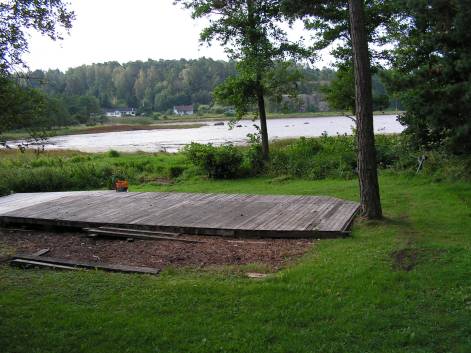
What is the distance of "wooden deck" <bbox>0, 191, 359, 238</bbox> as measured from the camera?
26.3ft

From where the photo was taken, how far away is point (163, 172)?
17734 mm

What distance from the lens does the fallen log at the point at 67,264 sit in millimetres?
6281

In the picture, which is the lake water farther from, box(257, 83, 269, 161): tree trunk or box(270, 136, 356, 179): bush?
box(257, 83, 269, 161): tree trunk

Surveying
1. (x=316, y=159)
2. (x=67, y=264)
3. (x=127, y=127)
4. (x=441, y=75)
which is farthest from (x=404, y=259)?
(x=127, y=127)

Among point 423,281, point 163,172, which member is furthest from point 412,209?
point 163,172

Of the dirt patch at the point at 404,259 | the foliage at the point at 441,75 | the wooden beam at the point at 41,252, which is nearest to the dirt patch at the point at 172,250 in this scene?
the wooden beam at the point at 41,252

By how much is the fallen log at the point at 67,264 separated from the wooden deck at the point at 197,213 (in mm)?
1913

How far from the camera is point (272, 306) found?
466cm

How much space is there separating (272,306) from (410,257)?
2391 millimetres

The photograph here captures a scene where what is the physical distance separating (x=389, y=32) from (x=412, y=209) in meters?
8.14

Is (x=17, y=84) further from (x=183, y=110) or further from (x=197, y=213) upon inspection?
(x=183, y=110)

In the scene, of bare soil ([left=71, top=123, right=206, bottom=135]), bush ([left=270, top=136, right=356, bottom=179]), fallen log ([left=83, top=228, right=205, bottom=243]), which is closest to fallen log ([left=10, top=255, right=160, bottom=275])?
fallen log ([left=83, top=228, right=205, bottom=243])

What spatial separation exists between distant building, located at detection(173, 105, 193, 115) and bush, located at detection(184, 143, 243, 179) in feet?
207

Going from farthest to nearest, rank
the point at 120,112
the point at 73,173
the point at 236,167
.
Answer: the point at 120,112 < the point at 73,173 < the point at 236,167
